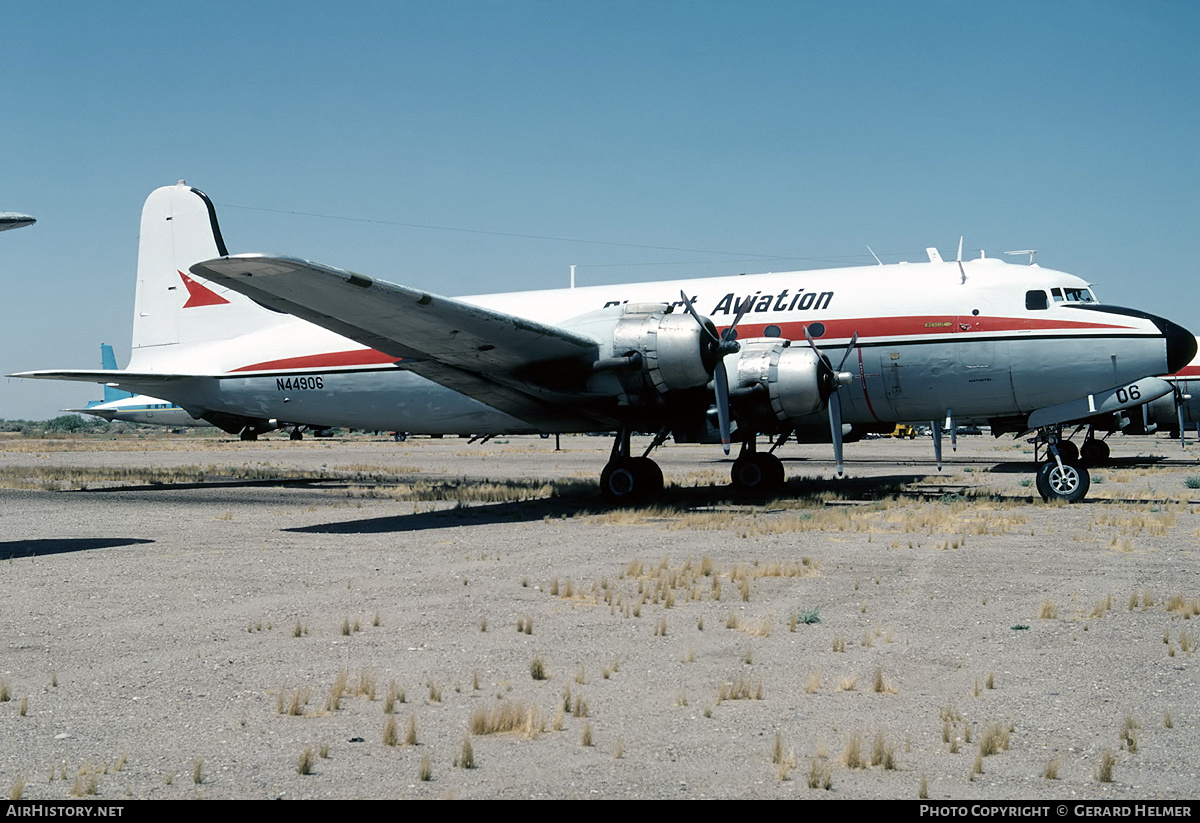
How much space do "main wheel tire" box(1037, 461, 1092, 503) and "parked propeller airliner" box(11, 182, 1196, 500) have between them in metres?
0.04

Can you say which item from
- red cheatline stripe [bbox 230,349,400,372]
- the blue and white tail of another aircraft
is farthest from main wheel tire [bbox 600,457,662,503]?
the blue and white tail of another aircraft

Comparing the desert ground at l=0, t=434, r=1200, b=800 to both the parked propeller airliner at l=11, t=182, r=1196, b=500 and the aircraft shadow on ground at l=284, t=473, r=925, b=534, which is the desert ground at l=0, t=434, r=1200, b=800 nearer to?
the aircraft shadow on ground at l=284, t=473, r=925, b=534

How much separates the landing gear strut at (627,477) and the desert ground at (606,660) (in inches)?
114

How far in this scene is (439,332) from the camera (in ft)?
52.7

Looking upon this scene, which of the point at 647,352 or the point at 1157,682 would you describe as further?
the point at 647,352

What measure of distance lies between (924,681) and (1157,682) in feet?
4.94

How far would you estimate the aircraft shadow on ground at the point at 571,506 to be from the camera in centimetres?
1560

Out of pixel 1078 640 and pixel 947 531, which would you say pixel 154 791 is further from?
pixel 947 531

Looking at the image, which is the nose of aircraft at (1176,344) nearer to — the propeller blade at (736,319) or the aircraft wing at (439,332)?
the propeller blade at (736,319)

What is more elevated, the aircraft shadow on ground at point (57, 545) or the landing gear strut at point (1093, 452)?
the landing gear strut at point (1093, 452)

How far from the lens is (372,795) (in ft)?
14.5

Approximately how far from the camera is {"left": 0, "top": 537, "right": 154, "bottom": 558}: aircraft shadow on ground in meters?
12.2

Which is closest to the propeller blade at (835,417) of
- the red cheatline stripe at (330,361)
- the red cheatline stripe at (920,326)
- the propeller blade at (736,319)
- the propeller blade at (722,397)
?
the red cheatline stripe at (920,326)
